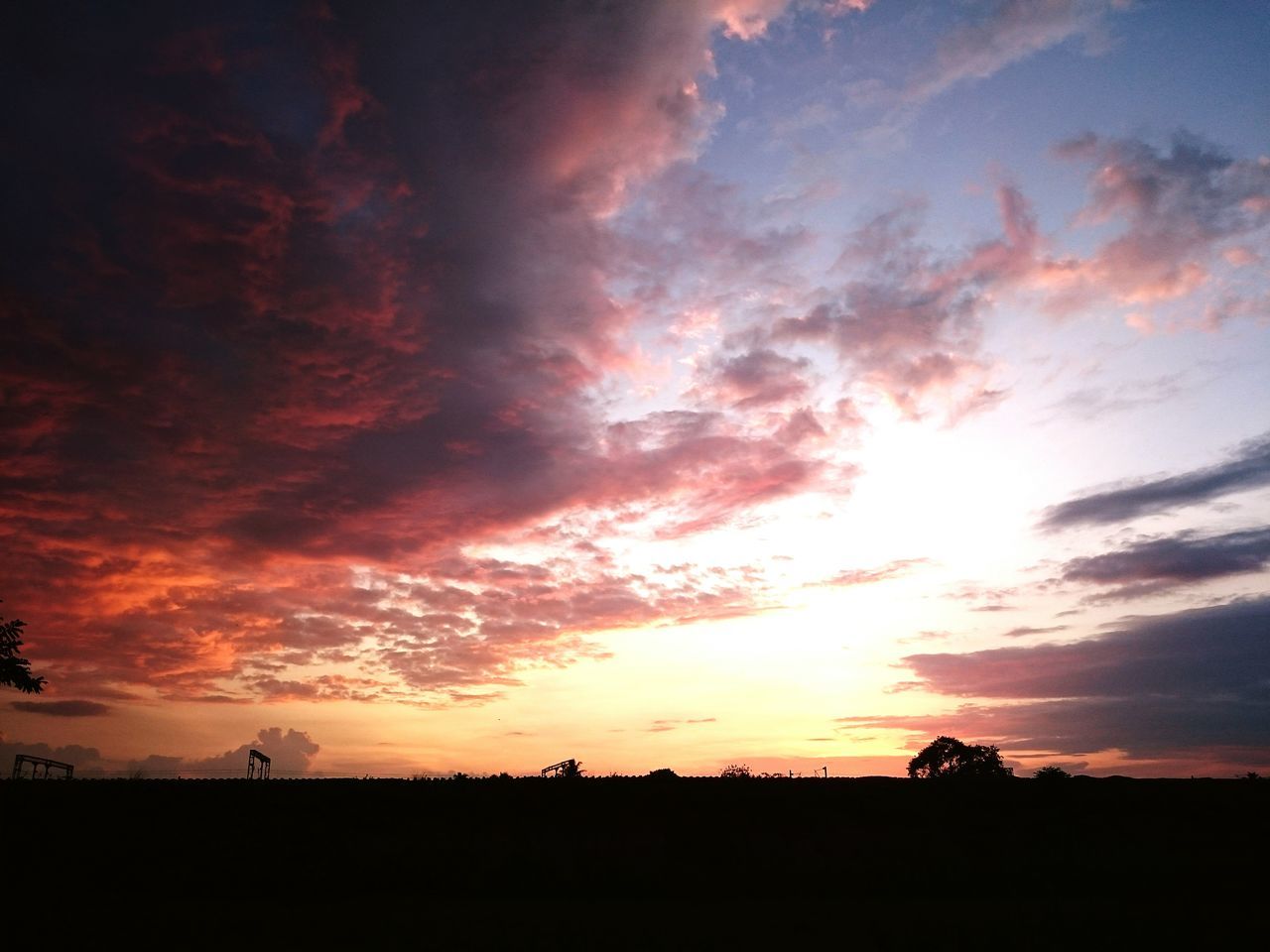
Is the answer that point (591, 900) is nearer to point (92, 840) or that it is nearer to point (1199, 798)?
point (92, 840)

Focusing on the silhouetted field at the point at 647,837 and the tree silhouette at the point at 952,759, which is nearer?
the silhouetted field at the point at 647,837

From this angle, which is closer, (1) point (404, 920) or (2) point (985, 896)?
(1) point (404, 920)

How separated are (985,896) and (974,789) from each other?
38.9 ft

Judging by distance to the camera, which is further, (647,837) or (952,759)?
(952,759)

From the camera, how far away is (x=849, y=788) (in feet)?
112

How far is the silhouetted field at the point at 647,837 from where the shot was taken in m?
23.8

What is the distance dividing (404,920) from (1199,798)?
33.1 meters

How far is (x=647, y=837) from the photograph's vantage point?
27859 millimetres

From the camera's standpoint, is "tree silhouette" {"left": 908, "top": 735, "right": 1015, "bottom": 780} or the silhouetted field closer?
the silhouetted field

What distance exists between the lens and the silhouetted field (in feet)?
78.2

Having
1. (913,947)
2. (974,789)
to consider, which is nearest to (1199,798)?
Result: (974,789)

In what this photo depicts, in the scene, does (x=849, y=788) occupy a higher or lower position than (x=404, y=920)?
higher

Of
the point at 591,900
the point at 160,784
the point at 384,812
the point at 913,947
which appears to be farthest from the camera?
the point at 160,784

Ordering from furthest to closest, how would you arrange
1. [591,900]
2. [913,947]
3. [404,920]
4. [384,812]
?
[384,812] < [591,900] < [404,920] < [913,947]
